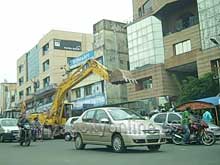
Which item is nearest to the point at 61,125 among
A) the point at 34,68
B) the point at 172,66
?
the point at 172,66

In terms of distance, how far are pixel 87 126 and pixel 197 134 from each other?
15.1 ft

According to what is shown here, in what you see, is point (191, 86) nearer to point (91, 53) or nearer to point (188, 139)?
point (188, 139)

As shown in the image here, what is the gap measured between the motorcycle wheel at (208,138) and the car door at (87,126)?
4619 mm

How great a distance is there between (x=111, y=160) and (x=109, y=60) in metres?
43.5

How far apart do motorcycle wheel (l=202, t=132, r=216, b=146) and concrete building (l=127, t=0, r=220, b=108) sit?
23.8 meters

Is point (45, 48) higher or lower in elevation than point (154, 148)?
higher

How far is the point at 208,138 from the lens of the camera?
1666 centimetres

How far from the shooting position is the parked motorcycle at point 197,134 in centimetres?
1664

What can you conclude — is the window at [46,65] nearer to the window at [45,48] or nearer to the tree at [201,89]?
the window at [45,48]

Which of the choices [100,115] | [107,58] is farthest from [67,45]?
[100,115]

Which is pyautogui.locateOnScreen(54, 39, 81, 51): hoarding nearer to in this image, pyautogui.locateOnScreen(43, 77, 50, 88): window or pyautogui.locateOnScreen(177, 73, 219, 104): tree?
pyautogui.locateOnScreen(43, 77, 50, 88): window

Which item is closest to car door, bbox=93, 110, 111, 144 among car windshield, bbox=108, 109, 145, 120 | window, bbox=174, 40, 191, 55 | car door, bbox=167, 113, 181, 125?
car windshield, bbox=108, 109, 145, 120

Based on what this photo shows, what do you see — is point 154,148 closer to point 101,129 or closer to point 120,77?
point 101,129

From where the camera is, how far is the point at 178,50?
45812 millimetres
